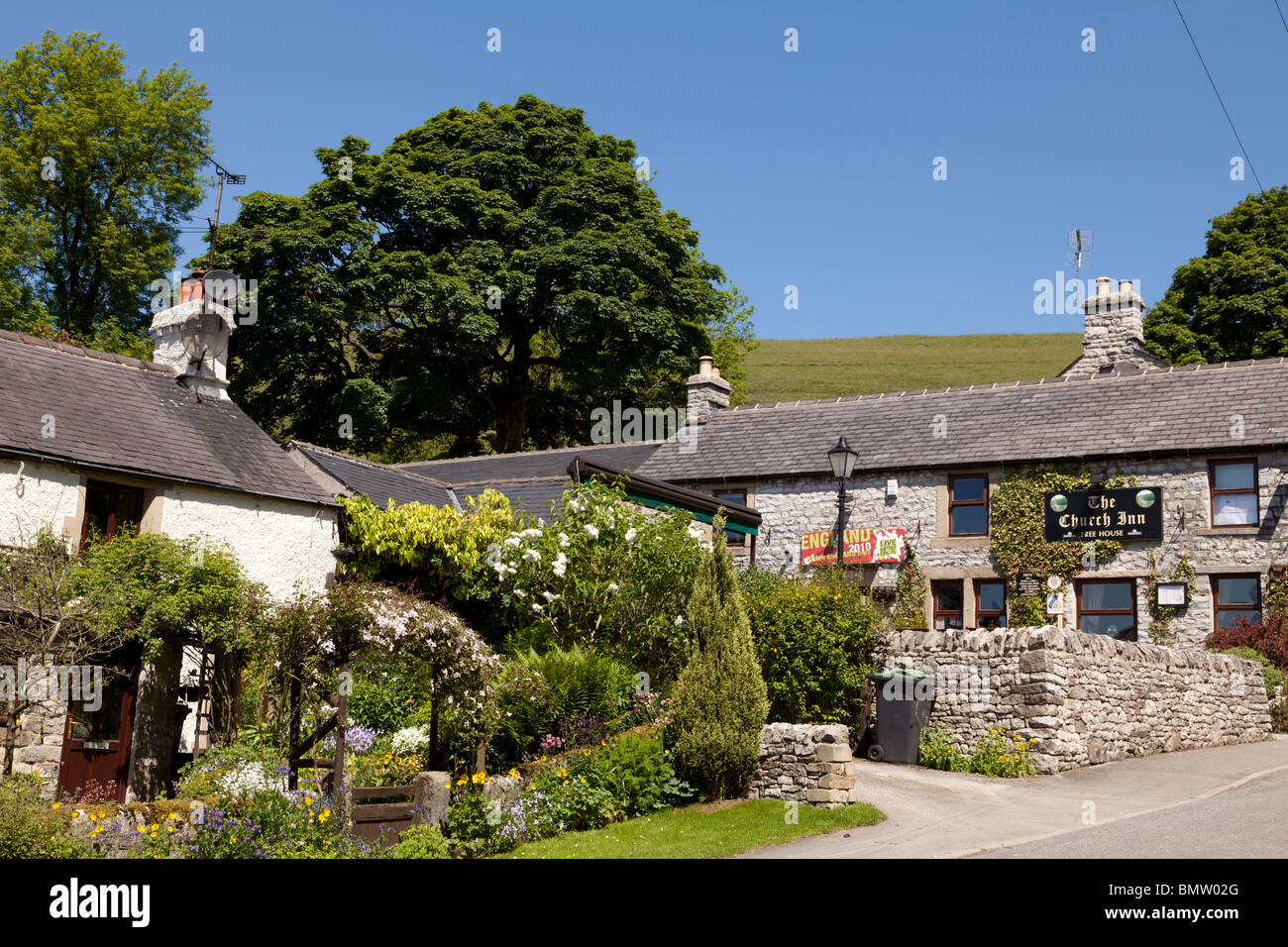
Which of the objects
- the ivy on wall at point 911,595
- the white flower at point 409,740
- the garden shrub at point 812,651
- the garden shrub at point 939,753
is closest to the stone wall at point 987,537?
the ivy on wall at point 911,595

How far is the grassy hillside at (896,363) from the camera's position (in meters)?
82.6

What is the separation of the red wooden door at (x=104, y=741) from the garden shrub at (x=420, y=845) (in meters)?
5.89

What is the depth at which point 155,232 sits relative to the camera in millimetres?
34531

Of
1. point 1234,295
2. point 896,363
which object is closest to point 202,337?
point 1234,295

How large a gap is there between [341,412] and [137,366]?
14223mm

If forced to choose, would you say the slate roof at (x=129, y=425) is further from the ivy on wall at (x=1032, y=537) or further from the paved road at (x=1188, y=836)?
the ivy on wall at (x=1032, y=537)

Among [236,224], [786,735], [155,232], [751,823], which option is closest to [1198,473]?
[786,735]

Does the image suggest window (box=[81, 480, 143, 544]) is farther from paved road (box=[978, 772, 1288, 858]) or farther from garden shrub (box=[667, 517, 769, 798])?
paved road (box=[978, 772, 1288, 858])

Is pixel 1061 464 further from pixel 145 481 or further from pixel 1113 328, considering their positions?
pixel 145 481

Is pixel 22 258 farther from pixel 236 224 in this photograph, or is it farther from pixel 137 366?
pixel 137 366

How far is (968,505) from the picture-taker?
25.4 meters

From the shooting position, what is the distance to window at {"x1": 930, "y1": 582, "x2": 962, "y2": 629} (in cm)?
2500

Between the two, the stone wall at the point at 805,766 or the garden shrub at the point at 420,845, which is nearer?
the garden shrub at the point at 420,845

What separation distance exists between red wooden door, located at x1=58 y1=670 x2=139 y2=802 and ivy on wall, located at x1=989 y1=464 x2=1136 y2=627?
17.1 m
